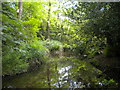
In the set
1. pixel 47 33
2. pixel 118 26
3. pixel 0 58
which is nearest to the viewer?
pixel 0 58

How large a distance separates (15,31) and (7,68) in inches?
46.6

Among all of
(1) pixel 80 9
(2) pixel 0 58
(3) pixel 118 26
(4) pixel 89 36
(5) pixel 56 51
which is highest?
(1) pixel 80 9

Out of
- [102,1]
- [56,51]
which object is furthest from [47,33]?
[102,1]

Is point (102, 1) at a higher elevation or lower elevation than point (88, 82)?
higher

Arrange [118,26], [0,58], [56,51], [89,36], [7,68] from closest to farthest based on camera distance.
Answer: [0,58] → [7,68] → [118,26] → [89,36] → [56,51]

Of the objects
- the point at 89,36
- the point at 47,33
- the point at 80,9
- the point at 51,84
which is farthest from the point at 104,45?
the point at 47,33

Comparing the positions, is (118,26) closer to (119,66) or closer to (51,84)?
(119,66)

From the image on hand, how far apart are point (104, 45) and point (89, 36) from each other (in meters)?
0.81

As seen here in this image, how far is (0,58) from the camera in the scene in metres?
3.34

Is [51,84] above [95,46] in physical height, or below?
below

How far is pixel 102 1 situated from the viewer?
402cm

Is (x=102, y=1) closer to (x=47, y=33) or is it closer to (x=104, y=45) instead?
(x=104, y=45)

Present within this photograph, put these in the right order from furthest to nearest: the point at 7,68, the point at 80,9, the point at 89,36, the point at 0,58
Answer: the point at 89,36 < the point at 80,9 < the point at 7,68 < the point at 0,58

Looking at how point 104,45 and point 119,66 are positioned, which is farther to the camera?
point 104,45
